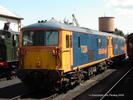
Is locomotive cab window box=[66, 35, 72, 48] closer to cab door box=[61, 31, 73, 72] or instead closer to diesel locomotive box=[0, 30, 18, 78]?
cab door box=[61, 31, 73, 72]

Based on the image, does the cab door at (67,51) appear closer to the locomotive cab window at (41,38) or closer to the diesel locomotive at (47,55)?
the diesel locomotive at (47,55)

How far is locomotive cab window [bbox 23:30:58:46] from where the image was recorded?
48.2ft

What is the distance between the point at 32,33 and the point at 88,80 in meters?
6.35

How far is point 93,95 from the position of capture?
1482 cm

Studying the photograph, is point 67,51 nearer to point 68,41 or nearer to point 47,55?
point 68,41

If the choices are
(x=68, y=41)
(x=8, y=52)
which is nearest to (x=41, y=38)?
(x=68, y=41)

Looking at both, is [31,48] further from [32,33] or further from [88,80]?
[88,80]

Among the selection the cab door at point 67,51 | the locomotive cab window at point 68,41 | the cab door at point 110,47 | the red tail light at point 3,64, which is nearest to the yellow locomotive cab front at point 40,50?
the cab door at point 67,51

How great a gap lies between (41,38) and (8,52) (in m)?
6.11

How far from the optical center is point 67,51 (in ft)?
49.6

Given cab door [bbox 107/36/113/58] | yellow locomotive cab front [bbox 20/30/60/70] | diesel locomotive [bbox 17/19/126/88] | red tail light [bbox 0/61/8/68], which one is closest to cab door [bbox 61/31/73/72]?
diesel locomotive [bbox 17/19/126/88]

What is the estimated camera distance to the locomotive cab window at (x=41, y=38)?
48.2 ft

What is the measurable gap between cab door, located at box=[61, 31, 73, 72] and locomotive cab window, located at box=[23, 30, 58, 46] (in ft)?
1.24

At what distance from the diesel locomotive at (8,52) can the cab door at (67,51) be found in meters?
5.70
